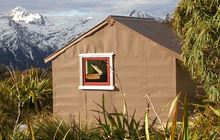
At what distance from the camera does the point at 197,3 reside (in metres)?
11.3

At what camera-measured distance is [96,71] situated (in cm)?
1673

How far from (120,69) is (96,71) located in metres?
0.95

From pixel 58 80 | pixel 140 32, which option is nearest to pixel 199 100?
pixel 140 32

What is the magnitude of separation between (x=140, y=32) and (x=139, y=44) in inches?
14.1

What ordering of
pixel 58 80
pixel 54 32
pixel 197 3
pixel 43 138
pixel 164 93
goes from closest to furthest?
1. pixel 43 138
2. pixel 197 3
3. pixel 164 93
4. pixel 58 80
5. pixel 54 32

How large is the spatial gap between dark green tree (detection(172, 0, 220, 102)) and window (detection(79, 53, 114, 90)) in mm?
4899

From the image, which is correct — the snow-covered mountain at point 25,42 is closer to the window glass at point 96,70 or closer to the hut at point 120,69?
the hut at point 120,69

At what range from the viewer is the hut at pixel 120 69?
15.3 metres

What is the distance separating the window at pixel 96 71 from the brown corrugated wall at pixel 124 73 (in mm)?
156

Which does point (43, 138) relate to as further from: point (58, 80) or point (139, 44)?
point (58, 80)

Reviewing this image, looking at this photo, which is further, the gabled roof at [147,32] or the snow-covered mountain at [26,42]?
the snow-covered mountain at [26,42]

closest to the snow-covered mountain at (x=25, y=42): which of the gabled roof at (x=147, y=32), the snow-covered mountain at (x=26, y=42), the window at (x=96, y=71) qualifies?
the snow-covered mountain at (x=26, y=42)

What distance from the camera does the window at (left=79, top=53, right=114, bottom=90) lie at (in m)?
16.4

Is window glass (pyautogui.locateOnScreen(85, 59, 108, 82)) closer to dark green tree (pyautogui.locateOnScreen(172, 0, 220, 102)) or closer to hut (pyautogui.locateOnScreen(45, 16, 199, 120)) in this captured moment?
hut (pyautogui.locateOnScreen(45, 16, 199, 120))
